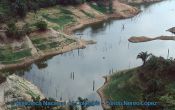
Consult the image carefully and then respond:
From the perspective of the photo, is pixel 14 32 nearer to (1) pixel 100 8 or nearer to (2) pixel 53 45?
(2) pixel 53 45

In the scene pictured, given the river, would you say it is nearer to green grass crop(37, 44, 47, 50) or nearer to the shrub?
green grass crop(37, 44, 47, 50)

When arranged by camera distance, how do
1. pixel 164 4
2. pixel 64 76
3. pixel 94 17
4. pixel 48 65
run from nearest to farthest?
pixel 64 76
pixel 48 65
pixel 94 17
pixel 164 4

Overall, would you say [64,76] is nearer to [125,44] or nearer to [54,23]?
[125,44]

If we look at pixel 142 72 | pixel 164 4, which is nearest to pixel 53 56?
pixel 142 72

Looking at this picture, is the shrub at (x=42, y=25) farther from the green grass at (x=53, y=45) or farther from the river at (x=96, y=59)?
the river at (x=96, y=59)

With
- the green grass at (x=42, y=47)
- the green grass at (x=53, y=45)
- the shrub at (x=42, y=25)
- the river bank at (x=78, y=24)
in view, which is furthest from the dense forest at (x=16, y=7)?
the green grass at (x=53, y=45)

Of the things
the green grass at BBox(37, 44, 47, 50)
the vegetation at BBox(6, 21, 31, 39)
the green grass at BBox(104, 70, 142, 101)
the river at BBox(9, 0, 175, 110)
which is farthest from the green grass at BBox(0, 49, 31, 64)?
the green grass at BBox(104, 70, 142, 101)
